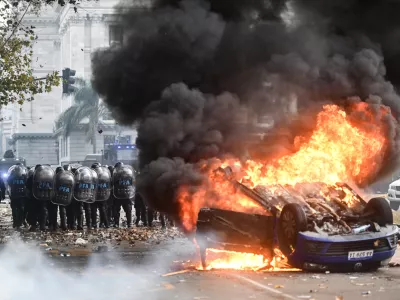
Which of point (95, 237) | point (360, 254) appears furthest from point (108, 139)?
point (360, 254)

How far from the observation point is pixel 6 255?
15.1 m

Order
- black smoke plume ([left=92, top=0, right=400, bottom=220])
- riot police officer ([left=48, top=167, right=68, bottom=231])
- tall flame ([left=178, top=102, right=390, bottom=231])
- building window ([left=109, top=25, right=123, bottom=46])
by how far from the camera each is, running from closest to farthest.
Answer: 1. tall flame ([left=178, top=102, right=390, bottom=231])
2. black smoke plume ([left=92, top=0, right=400, bottom=220])
3. building window ([left=109, top=25, right=123, bottom=46])
4. riot police officer ([left=48, top=167, right=68, bottom=231])

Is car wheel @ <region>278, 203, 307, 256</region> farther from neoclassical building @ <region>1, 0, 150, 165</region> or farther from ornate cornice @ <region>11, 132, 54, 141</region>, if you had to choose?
ornate cornice @ <region>11, 132, 54, 141</region>

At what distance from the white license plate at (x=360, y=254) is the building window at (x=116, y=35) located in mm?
7146

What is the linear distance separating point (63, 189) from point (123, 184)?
1804 mm

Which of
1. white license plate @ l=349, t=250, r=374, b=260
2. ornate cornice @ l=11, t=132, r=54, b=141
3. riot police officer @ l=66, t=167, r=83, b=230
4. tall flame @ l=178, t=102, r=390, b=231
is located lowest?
riot police officer @ l=66, t=167, r=83, b=230

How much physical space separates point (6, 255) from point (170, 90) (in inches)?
169

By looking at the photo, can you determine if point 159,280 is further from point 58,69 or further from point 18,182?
point 58,69

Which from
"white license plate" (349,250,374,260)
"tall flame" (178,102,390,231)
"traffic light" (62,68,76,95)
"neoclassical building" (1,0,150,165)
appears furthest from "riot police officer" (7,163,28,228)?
"neoclassical building" (1,0,150,165)

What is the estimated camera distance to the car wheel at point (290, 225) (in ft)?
42.1

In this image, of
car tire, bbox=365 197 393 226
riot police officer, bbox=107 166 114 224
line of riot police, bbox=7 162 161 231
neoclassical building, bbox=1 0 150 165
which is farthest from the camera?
neoclassical building, bbox=1 0 150 165

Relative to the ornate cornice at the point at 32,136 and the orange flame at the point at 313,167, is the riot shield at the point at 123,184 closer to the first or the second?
the orange flame at the point at 313,167

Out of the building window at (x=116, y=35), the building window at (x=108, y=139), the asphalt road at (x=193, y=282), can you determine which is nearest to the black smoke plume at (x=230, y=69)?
the building window at (x=116, y=35)

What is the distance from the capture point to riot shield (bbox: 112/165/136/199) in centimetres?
2362
